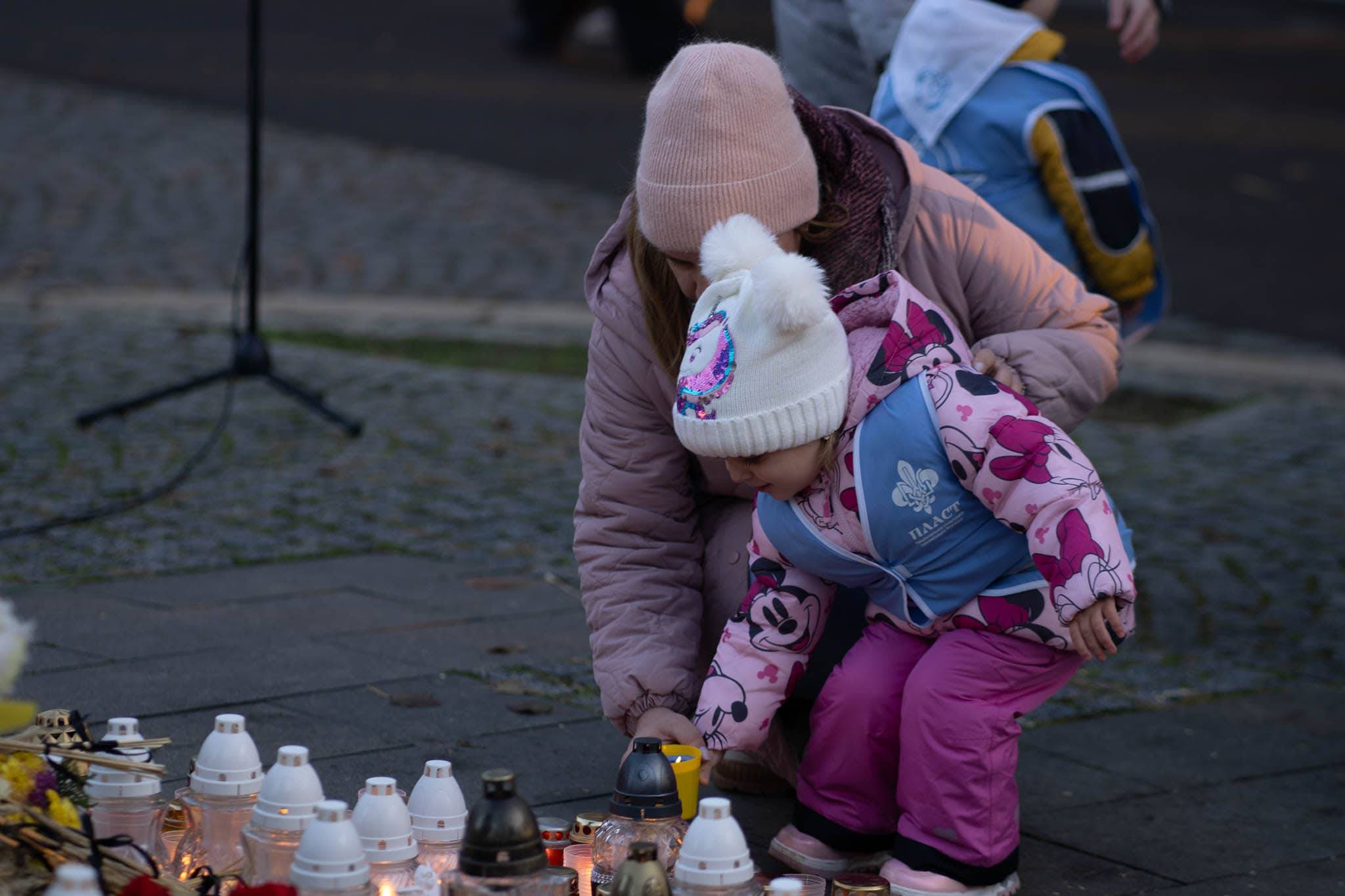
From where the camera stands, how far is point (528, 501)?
5.46m

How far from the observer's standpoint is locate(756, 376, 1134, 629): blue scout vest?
262 cm

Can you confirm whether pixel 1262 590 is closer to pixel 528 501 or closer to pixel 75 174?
pixel 528 501

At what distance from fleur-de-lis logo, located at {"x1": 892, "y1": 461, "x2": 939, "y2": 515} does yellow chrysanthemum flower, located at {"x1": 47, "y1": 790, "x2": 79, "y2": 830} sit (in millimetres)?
1207

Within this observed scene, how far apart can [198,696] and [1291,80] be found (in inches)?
591

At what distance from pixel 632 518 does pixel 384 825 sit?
945mm

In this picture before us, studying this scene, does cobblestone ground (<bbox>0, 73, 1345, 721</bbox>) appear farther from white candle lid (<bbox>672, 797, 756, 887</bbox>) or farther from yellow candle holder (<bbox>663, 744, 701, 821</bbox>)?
white candle lid (<bbox>672, 797, 756, 887</bbox>)

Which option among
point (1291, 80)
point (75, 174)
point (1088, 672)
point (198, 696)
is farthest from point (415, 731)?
point (1291, 80)

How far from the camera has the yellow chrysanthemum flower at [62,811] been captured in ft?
6.65

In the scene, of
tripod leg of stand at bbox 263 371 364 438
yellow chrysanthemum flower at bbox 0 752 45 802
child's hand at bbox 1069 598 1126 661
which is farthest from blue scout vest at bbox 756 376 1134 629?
tripod leg of stand at bbox 263 371 364 438

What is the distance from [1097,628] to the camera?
99.2 inches

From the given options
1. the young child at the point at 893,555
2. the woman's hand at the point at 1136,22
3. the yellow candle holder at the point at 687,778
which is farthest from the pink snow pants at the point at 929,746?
the woman's hand at the point at 1136,22

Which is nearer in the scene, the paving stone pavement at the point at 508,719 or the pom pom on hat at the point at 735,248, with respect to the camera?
the pom pom on hat at the point at 735,248

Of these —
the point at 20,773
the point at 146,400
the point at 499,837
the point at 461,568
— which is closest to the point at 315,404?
the point at 146,400

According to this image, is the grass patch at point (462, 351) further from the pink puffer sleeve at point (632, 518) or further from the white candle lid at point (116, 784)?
the white candle lid at point (116, 784)
